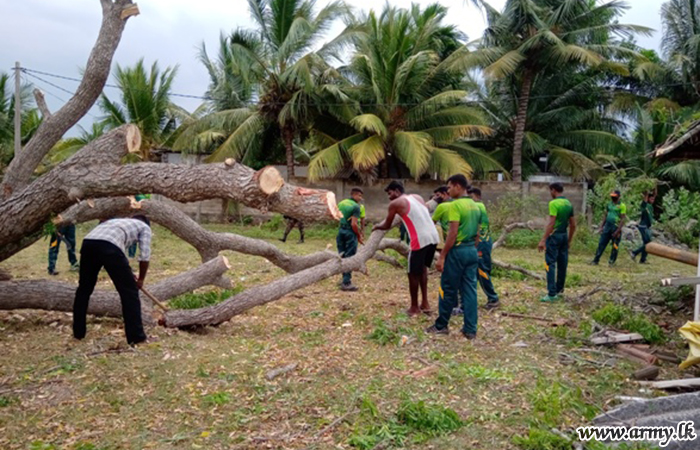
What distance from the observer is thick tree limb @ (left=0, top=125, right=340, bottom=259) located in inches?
202

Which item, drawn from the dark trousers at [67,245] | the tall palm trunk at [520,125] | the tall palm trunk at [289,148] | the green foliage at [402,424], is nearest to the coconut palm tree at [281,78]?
the tall palm trunk at [289,148]

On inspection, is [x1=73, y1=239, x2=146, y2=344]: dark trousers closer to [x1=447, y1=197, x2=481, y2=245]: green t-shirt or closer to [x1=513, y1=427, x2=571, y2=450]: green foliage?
[x1=447, y1=197, x2=481, y2=245]: green t-shirt

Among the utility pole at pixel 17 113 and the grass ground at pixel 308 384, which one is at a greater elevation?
the utility pole at pixel 17 113

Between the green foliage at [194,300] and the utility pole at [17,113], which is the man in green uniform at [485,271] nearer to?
the green foliage at [194,300]

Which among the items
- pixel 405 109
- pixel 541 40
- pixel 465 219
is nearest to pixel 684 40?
pixel 541 40

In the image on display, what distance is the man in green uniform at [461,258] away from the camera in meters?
6.05

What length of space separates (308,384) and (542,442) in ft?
6.34

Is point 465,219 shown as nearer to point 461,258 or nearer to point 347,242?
point 461,258

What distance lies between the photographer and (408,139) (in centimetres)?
1655

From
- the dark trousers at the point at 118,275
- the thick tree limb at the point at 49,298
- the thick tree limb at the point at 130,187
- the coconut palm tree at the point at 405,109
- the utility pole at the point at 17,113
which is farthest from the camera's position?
the coconut palm tree at the point at 405,109

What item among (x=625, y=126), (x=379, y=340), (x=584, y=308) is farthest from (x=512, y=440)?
(x=625, y=126)

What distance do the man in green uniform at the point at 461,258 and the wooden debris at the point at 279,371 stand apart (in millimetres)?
1987

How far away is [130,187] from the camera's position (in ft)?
17.5

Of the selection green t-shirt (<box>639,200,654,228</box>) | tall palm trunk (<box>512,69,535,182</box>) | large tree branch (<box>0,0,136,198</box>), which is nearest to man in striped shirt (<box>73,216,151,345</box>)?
large tree branch (<box>0,0,136,198</box>)
